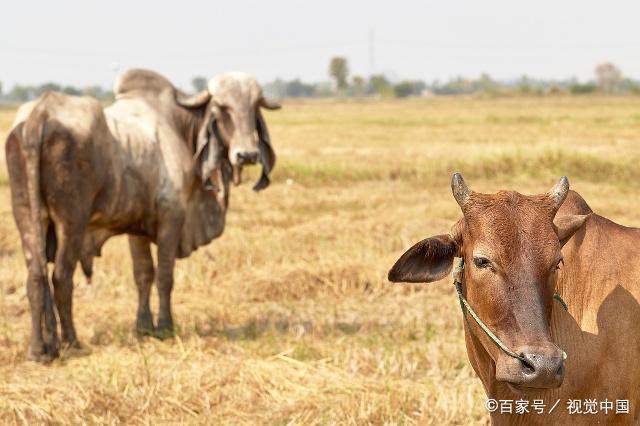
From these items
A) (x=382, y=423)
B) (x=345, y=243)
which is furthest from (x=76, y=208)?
(x=345, y=243)

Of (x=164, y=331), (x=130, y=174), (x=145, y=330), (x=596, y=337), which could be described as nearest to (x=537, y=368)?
(x=596, y=337)

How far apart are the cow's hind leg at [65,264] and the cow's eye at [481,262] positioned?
13.3 ft

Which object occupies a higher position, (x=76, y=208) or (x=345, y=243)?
(x=76, y=208)

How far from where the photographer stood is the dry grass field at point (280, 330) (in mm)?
5551

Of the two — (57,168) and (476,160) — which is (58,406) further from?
(476,160)

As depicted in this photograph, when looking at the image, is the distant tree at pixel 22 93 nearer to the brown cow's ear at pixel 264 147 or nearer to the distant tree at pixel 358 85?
the distant tree at pixel 358 85

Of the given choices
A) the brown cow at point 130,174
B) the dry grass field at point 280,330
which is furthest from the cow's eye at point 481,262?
the brown cow at point 130,174

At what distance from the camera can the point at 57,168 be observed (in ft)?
21.6

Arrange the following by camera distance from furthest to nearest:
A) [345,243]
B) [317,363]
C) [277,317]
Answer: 1. [345,243]
2. [277,317]
3. [317,363]

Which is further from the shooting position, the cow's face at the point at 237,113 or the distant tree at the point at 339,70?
the distant tree at the point at 339,70

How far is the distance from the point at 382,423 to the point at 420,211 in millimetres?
7844

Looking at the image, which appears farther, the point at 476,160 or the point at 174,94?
the point at 476,160

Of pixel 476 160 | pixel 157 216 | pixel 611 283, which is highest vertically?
pixel 611 283

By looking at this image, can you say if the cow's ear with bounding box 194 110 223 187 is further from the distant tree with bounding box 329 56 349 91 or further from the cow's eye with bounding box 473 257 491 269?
the distant tree with bounding box 329 56 349 91
